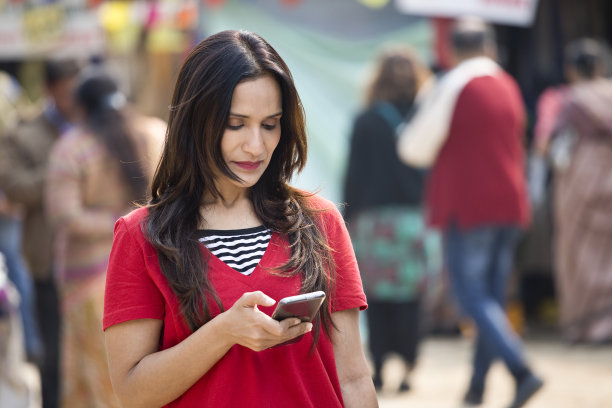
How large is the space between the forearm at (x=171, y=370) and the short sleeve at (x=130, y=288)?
95mm

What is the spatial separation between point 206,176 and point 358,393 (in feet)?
1.86

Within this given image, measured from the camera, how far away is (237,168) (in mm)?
2059

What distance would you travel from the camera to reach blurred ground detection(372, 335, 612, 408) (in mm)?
5527

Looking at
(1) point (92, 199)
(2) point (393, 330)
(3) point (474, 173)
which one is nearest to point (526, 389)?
(3) point (474, 173)

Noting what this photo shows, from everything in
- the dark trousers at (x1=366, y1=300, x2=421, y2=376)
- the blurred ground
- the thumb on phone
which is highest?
the thumb on phone

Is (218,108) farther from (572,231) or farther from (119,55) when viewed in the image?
(119,55)

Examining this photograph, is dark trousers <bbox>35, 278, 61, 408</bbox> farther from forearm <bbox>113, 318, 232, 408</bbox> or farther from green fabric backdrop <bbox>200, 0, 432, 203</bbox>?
forearm <bbox>113, 318, 232, 408</bbox>

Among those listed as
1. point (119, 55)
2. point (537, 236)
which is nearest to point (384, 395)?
point (537, 236)

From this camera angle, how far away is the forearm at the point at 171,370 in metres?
1.89

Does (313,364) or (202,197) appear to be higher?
(202,197)

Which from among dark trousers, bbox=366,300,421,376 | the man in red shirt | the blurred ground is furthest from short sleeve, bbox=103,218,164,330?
dark trousers, bbox=366,300,421,376

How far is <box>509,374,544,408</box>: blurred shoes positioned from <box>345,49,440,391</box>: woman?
111cm

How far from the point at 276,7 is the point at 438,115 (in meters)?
2.07

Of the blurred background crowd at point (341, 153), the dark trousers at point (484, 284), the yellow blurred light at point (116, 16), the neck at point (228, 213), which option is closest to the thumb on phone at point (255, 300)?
the neck at point (228, 213)
